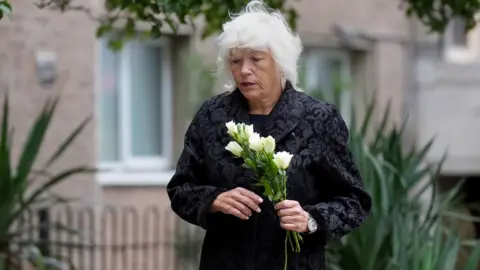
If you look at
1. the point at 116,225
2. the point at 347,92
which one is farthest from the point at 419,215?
the point at 347,92

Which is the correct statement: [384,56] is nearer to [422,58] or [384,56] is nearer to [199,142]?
[422,58]

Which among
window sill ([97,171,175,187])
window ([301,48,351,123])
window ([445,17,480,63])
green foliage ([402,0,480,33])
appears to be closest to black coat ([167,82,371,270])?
green foliage ([402,0,480,33])

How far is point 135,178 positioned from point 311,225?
7.87m

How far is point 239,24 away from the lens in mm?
3730

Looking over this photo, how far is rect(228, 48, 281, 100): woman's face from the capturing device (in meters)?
3.71

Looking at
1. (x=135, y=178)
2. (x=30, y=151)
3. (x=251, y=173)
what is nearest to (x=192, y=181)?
(x=251, y=173)

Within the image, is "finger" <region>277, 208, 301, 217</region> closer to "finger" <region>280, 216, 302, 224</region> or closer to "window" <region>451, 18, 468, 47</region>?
"finger" <region>280, 216, 302, 224</region>

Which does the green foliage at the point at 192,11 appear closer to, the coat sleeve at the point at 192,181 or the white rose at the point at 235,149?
the coat sleeve at the point at 192,181

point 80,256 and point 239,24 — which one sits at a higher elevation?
point 239,24

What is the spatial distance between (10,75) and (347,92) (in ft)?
12.7

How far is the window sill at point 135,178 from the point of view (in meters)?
11.3

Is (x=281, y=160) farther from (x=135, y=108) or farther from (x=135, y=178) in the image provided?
(x=135, y=108)

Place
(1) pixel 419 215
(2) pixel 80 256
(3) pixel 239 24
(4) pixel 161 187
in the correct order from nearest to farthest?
(3) pixel 239 24 < (1) pixel 419 215 < (2) pixel 80 256 < (4) pixel 161 187

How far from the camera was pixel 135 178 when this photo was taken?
37.4ft
